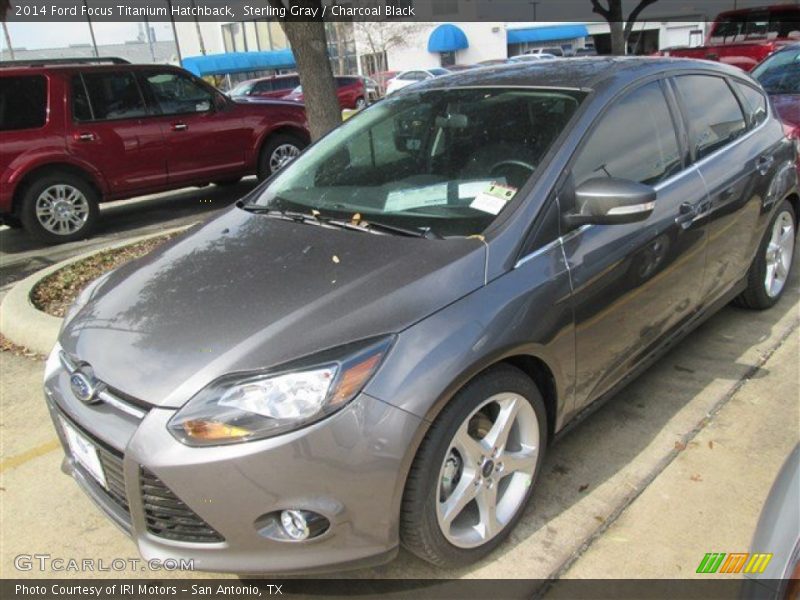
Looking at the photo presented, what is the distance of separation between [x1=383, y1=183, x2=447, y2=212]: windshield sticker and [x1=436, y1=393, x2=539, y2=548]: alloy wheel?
852 mm

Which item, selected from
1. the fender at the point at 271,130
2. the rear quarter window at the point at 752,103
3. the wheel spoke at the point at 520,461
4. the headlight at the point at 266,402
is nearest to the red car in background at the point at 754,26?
the fender at the point at 271,130

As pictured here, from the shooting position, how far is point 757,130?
3918 mm

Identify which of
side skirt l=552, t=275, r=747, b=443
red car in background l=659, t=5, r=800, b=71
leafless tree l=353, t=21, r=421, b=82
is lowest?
side skirt l=552, t=275, r=747, b=443

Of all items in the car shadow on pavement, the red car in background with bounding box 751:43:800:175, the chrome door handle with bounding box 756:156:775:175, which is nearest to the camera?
the car shadow on pavement

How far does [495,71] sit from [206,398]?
2.23m

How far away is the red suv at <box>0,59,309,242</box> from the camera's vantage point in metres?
6.73

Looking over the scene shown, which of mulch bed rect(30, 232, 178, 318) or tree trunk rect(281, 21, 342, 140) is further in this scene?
tree trunk rect(281, 21, 342, 140)

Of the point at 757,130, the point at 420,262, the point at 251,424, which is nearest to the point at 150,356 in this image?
the point at 251,424

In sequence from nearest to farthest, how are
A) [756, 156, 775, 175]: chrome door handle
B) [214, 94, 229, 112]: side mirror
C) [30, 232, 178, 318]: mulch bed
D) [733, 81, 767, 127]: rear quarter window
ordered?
[756, 156, 775, 175]: chrome door handle → [733, 81, 767, 127]: rear quarter window → [30, 232, 178, 318]: mulch bed → [214, 94, 229, 112]: side mirror

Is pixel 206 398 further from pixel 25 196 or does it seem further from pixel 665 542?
pixel 25 196

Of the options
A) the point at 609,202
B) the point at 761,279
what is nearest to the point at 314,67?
the point at 761,279

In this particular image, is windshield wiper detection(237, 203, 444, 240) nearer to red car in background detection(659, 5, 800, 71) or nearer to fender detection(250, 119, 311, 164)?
fender detection(250, 119, 311, 164)

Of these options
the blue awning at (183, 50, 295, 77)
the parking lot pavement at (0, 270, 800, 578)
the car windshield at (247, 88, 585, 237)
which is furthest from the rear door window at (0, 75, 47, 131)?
the blue awning at (183, 50, 295, 77)
